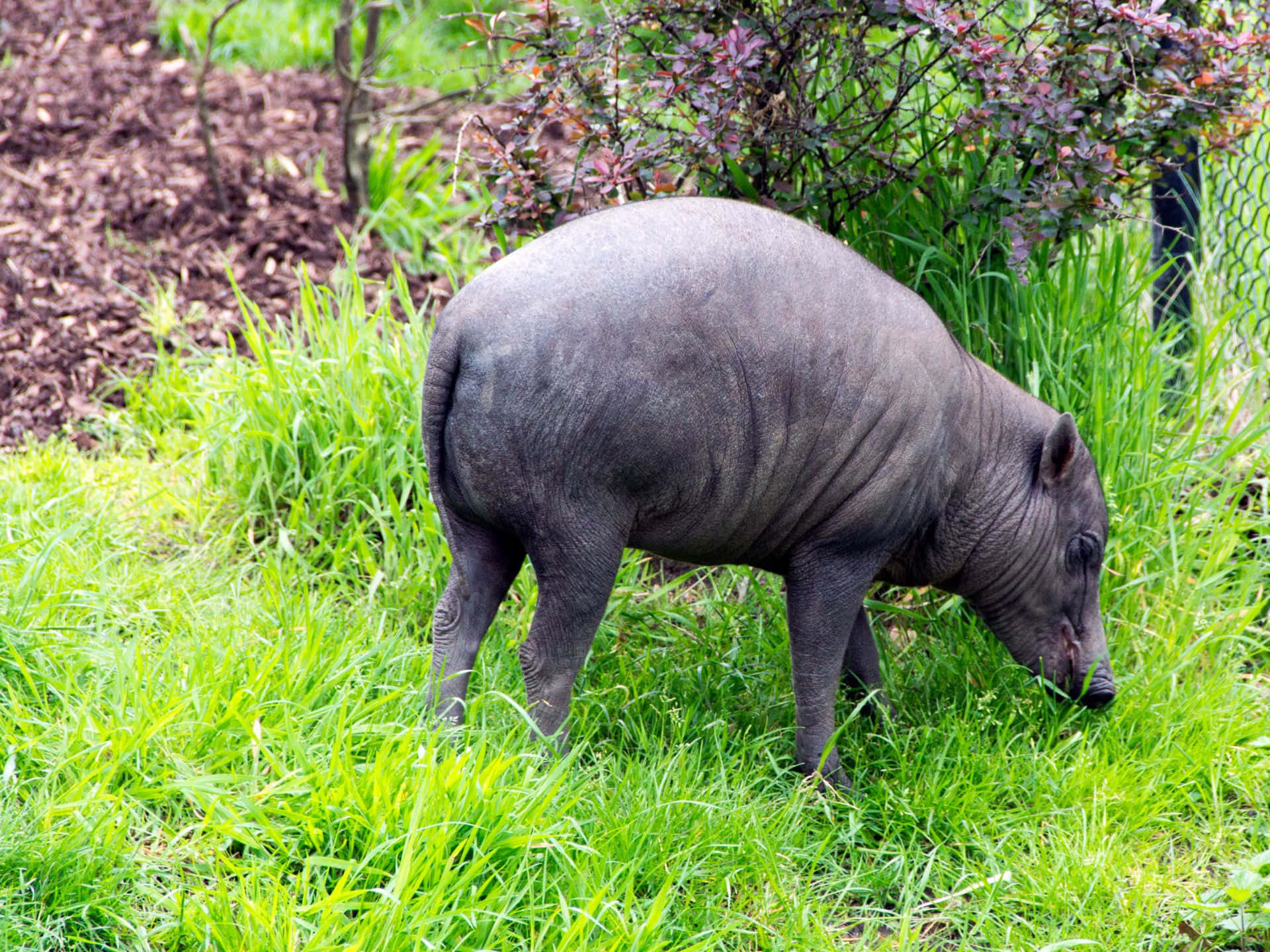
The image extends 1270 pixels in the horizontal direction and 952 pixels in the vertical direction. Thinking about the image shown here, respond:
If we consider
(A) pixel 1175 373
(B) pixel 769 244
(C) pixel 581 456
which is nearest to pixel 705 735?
(C) pixel 581 456

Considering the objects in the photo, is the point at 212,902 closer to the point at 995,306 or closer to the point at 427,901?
the point at 427,901

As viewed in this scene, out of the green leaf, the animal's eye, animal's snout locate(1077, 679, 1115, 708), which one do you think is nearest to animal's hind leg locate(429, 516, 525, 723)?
the animal's eye

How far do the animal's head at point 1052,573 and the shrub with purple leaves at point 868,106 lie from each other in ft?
2.36

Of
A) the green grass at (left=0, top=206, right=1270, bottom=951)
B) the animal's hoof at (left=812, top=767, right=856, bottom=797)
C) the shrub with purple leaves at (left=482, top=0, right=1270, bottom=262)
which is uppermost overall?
the shrub with purple leaves at (left=482, top=0, right=1270, bottom=262)

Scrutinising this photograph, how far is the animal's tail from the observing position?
11.1 feet

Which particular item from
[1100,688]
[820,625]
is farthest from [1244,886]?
[820,625]

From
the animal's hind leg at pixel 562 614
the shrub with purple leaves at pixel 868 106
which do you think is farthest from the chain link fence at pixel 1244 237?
the animal's hind leg at pixel 562 614

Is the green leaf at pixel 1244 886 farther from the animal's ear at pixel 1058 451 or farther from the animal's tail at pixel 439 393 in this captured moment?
the animal's tail at pixel 439 393

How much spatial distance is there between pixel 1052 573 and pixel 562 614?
65.2 inches

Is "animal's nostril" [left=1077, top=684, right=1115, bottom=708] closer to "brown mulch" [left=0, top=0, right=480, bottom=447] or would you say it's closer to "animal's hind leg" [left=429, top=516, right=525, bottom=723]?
"animal's hind leg" [left=429, top=516, right=525, bottom=723]

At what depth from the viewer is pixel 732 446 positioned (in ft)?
11.5

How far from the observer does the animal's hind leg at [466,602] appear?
370 centimetres

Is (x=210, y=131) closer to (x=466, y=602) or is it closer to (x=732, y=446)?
(x=466, y=602)

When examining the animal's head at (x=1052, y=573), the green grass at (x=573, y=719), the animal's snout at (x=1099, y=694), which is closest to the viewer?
the green grass at (x=573, y=719)
